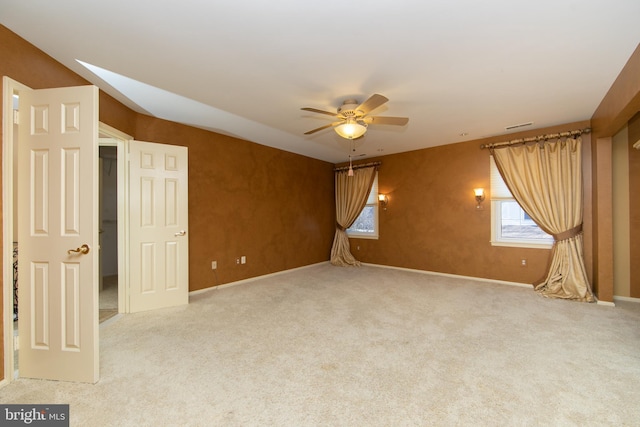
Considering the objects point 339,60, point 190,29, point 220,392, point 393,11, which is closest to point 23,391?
point 220,392

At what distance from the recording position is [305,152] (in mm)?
5922

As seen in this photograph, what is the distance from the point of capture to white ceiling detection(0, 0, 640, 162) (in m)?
1.80

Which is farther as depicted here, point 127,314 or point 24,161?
point 127,314

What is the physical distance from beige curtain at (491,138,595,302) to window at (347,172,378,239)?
2.72 metres

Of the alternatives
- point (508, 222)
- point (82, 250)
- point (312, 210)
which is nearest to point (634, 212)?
point (508, 222)

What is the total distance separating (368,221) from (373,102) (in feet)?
13.6

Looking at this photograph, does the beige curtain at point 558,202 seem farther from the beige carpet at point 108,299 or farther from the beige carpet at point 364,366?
the beige carpet at point 108,299

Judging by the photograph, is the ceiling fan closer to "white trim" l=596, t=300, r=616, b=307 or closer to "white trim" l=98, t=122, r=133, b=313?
"white trim" l=98, t=122, r=133, b=313

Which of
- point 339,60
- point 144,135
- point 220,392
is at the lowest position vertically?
point 220,392

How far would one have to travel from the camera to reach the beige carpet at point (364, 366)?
1.70m

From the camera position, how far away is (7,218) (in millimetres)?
1944

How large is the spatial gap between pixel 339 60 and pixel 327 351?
104 inches

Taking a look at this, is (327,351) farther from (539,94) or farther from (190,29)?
(539,94)

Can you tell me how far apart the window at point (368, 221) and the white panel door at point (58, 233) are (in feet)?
17.2
